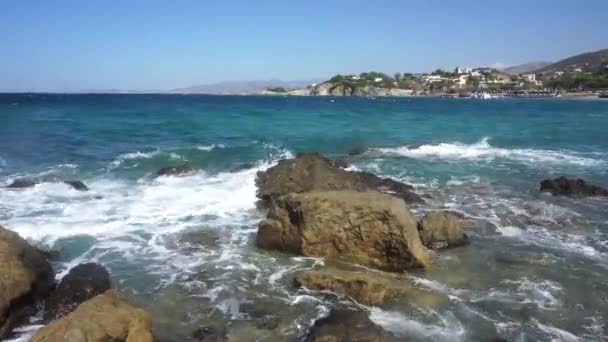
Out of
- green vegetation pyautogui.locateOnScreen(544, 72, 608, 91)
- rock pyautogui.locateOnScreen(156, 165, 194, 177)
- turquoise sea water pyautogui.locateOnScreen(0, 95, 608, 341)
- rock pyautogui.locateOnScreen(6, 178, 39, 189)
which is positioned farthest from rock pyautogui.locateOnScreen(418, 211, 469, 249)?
green vegetation pyautogui.locateOnScreen(544, 72, 608, 91)

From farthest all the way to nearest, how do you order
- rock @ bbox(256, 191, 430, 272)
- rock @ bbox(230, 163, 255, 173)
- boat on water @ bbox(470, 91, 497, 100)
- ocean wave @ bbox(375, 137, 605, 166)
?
boat on water @ bbox(470, 91, 497, 100) → ocean wave @ bbox(375, 137, 605, 166) → rock @ bbox(230, 163, 255, 173) → rock @ bbox(256, 191, 430, 272)

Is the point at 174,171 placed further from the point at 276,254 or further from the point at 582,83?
the point at 582,83

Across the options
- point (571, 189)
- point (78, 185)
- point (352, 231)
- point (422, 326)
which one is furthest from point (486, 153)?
point (422, 326)

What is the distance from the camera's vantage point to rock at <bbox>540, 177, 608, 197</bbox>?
18.7 metres

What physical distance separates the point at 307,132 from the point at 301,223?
29.9 m

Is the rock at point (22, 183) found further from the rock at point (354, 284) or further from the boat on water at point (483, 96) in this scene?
the boat on water at point (483, 96)

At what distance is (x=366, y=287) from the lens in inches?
380

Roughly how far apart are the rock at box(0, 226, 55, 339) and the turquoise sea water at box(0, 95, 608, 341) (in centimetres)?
147

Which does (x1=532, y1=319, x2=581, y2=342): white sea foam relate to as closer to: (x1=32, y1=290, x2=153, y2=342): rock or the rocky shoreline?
the rocky shoreline

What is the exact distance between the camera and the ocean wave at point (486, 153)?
91.3 ft

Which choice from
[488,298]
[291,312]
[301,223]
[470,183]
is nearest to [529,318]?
[488,298]

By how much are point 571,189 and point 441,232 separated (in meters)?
8.80

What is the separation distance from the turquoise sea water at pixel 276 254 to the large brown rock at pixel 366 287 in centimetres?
24

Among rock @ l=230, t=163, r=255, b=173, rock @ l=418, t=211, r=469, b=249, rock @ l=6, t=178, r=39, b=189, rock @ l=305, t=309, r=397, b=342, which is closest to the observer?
rock @ l=305, t=309, r=397, b=342
